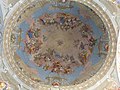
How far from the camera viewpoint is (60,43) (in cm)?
2636

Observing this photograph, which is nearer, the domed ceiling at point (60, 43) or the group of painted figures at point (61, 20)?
the domed ceiling at point (60, 43)

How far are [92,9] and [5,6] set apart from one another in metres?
4.65

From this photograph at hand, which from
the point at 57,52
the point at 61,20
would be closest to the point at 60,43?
the point at 57,52

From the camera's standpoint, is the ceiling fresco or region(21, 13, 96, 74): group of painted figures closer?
the ceiling fresco

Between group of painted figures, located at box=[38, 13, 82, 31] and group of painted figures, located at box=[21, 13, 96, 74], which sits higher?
group of painted figures, located at box=[38, 13, 82, 31]

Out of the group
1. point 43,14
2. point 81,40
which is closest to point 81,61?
point 81,40

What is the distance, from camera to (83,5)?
2389 centimetres

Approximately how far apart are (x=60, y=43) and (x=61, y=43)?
7 centimetres

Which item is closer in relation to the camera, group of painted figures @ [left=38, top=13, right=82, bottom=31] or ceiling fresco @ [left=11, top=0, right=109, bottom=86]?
ceiling fresco @ [left=11, top=0, right=109, bottom=86]

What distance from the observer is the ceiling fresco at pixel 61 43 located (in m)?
24.5

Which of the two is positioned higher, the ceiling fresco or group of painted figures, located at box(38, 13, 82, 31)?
group of painted figures, located at box(38, 13, 82, 31)

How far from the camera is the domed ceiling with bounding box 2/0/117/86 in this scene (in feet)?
80.0

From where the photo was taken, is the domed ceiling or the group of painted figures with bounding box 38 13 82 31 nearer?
the domed ceiling

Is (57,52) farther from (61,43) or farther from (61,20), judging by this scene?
(61,20)
